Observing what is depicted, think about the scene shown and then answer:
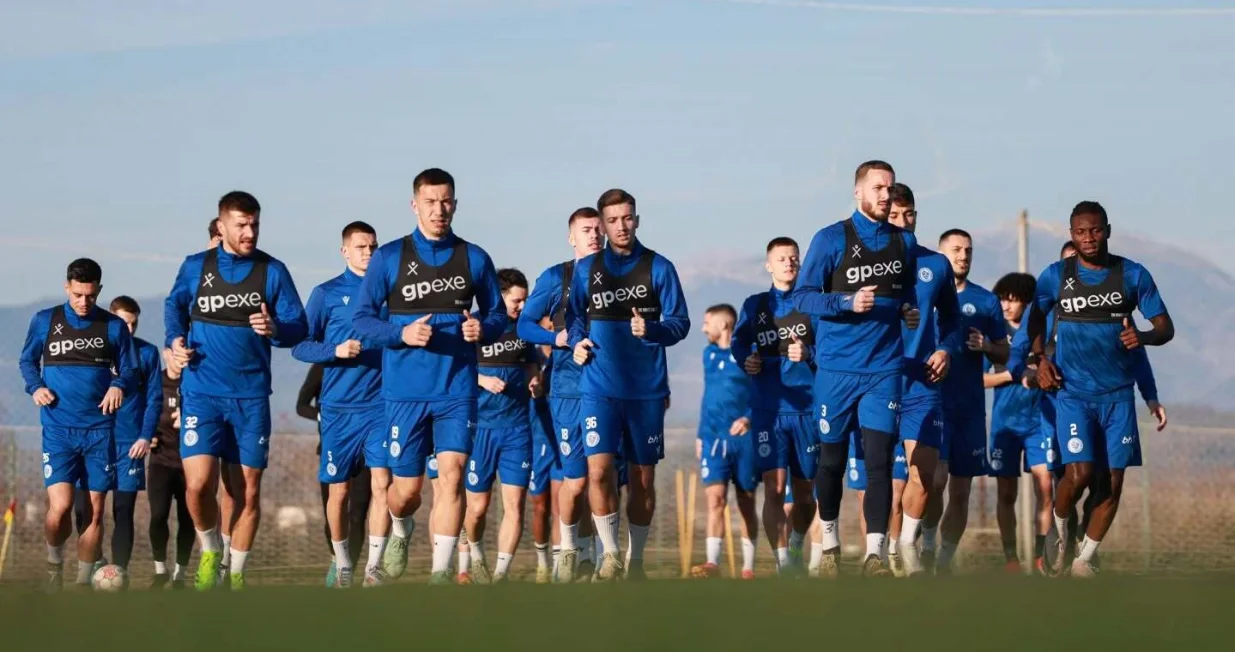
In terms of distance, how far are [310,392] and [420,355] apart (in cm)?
407

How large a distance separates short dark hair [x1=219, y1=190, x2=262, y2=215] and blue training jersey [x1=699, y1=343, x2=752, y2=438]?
6.00 m

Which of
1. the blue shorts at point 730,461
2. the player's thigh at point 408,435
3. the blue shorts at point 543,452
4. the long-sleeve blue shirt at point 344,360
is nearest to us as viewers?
the player's thigh at point 408,435

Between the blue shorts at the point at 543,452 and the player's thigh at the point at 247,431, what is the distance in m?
3.23

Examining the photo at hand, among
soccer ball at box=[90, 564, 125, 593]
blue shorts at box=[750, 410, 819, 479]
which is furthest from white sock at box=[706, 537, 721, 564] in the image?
soccer ball at box=[90, 564, 125, 593]

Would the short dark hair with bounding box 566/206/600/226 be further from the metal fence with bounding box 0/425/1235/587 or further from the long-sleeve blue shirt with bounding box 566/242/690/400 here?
the metal fence with bounding box 0/425/1235/587

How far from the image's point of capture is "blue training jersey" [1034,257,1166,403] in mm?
13195

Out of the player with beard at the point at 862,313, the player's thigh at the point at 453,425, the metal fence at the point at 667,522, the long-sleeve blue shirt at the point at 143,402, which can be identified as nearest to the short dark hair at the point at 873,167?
the player with beard at the point at 862,313

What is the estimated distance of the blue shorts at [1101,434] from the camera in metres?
13.2

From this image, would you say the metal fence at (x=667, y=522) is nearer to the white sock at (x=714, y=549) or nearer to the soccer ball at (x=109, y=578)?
the white sock at (x=714, y=549)

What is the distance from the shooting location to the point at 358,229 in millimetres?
14094

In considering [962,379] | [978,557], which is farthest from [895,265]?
[978,557]

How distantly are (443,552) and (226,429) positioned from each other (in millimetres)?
2009

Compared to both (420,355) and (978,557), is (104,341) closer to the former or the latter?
(420,355)

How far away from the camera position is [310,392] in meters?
15.0
